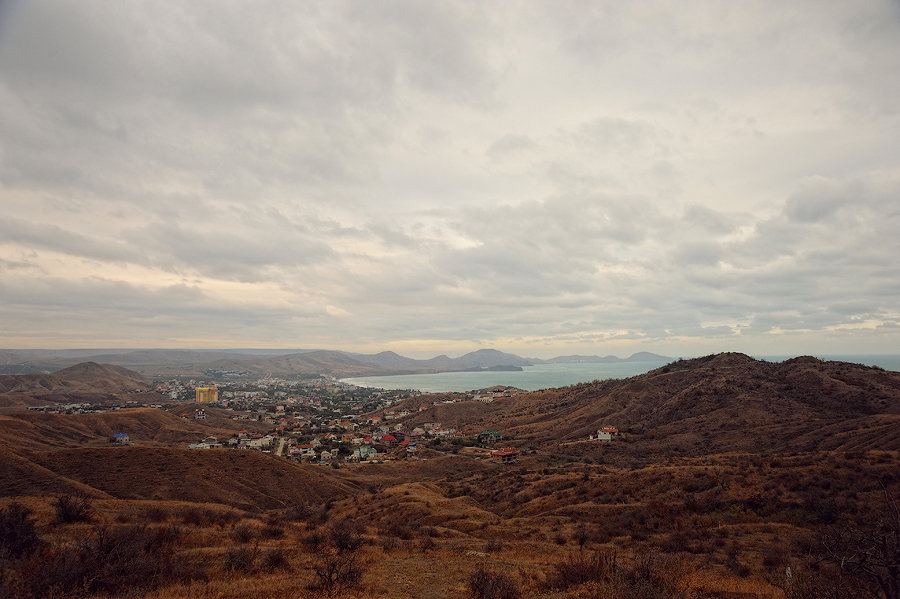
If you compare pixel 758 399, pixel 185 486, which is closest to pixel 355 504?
pixel 185 486

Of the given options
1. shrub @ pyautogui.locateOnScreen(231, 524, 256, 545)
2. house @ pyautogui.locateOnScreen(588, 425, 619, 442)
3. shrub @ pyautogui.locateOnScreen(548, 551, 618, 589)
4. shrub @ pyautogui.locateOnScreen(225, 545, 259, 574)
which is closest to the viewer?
shrub @ pyautogui.locateOnScreen(548, 551, 618, 589)

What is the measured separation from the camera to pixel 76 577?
809 cm

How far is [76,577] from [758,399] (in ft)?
217

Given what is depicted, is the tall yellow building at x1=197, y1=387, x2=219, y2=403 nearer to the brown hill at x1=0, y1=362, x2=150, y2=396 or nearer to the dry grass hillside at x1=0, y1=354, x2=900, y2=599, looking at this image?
the brown hill at x1=0, y1=362, x2=150, y2=396

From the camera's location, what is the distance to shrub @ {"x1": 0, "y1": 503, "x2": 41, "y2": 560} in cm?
1001

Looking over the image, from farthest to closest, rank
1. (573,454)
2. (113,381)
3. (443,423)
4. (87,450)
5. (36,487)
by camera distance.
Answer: (113,381) < (443,423) < (573,454) < (87,450) < (36,487)

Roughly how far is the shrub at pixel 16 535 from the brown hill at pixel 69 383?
187814mm

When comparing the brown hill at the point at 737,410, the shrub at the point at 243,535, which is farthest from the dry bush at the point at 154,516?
the brown hill at the point at 737,410

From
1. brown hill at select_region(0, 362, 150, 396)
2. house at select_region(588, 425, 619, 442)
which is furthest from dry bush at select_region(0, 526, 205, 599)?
brown hill at select_region(0, 362, 150, 396)

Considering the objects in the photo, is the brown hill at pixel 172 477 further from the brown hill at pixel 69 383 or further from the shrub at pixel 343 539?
the brown hill at pixel 69 383

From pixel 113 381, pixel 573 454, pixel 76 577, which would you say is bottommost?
pixel 113 381

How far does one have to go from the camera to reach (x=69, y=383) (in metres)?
171

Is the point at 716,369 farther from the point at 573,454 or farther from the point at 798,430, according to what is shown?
the point at 573,454

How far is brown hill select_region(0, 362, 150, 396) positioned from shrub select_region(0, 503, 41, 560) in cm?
18781
